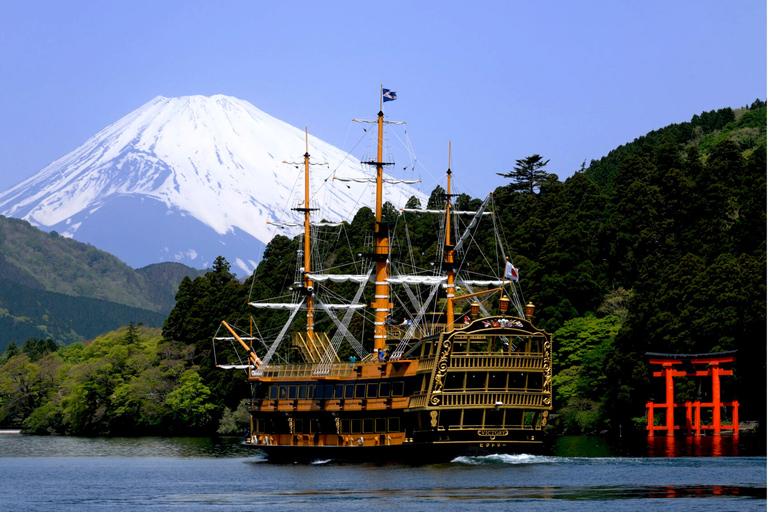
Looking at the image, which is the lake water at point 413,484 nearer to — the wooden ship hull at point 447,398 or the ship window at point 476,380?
the wooden ship hull at point 447,398

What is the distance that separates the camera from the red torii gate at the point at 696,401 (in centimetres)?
5947

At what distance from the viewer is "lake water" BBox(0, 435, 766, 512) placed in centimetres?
3878

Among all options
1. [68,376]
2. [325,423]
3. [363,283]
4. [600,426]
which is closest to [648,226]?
[600,426]

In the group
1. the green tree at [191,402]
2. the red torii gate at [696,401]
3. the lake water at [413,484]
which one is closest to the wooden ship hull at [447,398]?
the lake water at [413,484]

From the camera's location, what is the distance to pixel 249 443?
6112 cm

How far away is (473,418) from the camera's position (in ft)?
167

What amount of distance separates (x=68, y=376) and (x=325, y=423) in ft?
155

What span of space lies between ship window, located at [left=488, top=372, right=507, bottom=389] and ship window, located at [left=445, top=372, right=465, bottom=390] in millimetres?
1210

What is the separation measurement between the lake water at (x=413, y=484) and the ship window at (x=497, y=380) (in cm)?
300

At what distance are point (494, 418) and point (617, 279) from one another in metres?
33.4

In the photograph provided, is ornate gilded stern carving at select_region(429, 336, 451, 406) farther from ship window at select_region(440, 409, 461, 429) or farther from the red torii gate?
the red torii gate

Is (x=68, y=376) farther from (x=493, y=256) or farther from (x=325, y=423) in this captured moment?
(x=325, y=423)

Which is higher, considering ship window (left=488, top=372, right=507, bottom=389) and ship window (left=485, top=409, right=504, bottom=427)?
ship window (left=488, top=372, right=507, bottom=389)

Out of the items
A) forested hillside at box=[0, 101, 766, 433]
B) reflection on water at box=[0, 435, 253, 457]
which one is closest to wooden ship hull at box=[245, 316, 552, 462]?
reflection on water at box=[0, 435, 253, 457]
